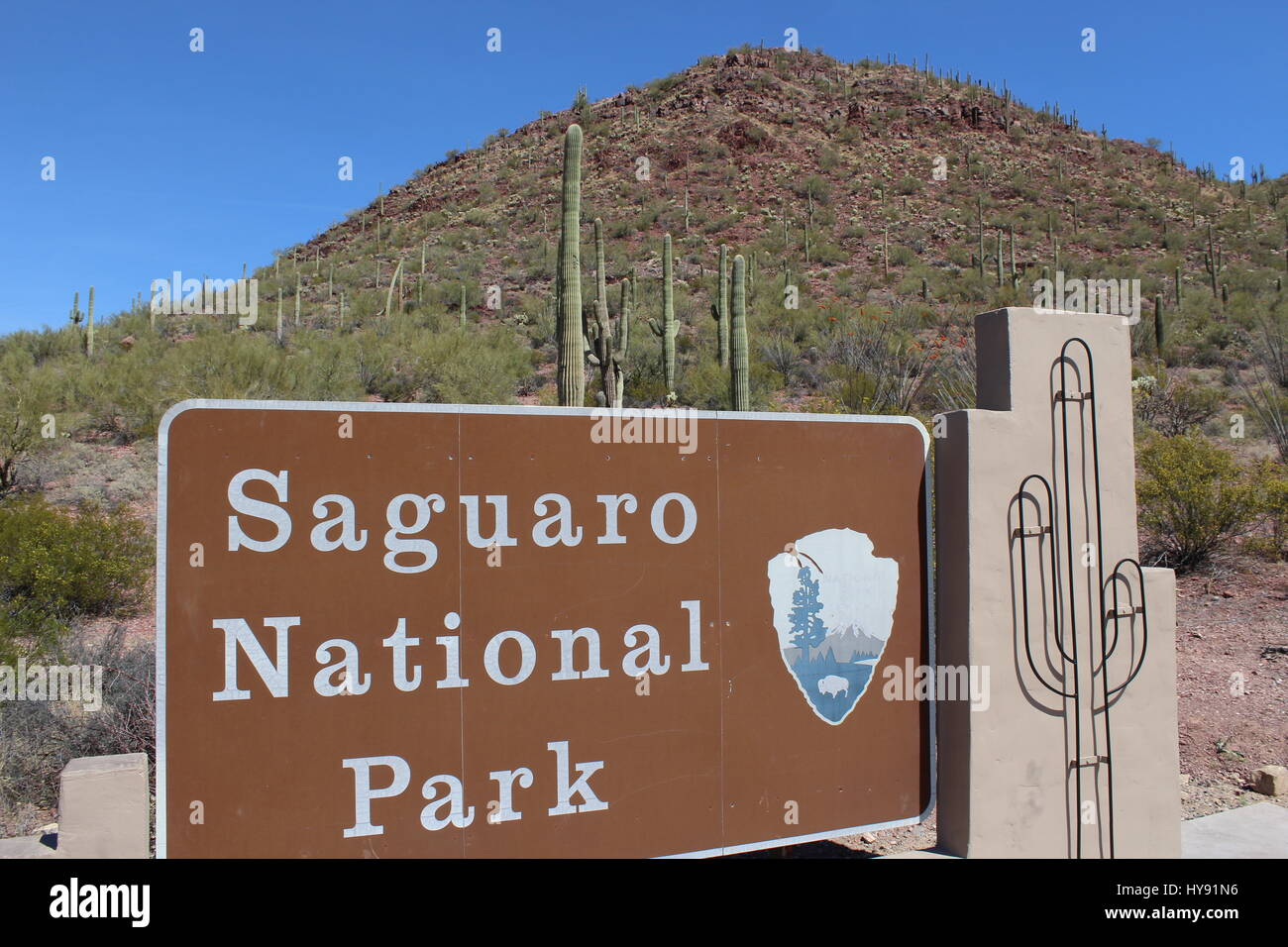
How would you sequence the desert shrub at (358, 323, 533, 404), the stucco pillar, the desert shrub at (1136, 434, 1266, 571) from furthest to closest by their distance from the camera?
the desert shrub at (358, 323, 533, 404), the desert shrub at (1136, 434, 1266, 571), the stucco pillar

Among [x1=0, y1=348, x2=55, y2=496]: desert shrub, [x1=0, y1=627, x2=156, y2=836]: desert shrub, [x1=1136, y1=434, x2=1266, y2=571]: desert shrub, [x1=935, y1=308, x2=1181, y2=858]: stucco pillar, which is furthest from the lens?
[x1=0, y1=348, x2=55, y2=496]: desert shrub

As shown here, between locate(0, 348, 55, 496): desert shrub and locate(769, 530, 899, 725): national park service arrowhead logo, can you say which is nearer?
locate(769, 530, 899, 725): national park service arrowhead logo

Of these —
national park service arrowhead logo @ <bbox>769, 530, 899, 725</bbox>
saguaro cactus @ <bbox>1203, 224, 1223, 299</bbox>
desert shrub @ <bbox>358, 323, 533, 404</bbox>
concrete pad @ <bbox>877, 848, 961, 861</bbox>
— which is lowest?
concrete pad @ <bbox>877, 848, 961, 861</bbox>

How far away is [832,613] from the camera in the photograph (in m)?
3.52

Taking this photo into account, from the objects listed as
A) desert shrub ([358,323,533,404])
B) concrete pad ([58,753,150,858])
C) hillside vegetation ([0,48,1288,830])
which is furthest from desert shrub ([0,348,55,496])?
concrete pad ([58,753,150,858])

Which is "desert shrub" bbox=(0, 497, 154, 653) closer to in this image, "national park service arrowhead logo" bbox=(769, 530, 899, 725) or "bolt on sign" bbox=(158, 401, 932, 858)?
"bolt on sign" bbox=(158, 401, 932, 858)

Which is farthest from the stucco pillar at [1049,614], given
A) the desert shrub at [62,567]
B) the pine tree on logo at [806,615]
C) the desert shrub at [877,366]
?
the desert shrub at [877,366]

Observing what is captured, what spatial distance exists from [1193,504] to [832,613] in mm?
7887

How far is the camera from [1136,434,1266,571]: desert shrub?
31.3 feet

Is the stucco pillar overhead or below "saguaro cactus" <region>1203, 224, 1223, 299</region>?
below

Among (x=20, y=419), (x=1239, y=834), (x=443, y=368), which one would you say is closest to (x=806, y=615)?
(x=1239, y=834)

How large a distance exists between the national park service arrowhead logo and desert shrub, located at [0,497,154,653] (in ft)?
22.0

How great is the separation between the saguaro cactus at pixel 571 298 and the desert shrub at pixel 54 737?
5.74m
